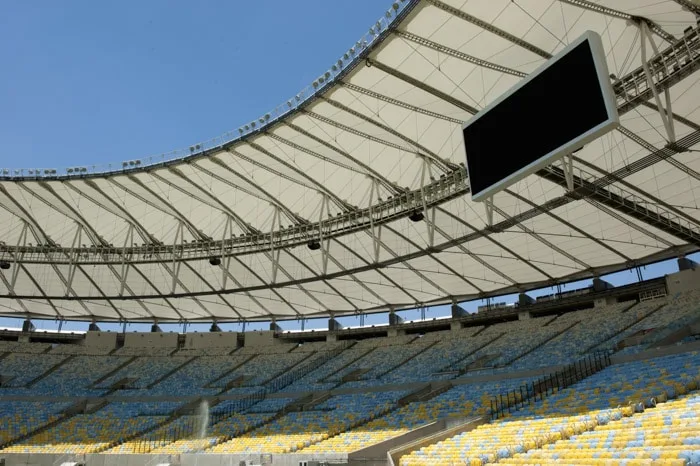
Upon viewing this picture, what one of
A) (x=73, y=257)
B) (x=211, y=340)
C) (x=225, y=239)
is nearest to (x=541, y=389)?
(x=225, y=239)

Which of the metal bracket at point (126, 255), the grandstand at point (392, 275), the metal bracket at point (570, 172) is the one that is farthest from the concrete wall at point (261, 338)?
the metal bracket at point (570, 172)

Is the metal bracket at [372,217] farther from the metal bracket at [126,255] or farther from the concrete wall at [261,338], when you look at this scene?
the concrete wall at [261,338]

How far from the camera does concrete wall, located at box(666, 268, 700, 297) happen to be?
113 ft

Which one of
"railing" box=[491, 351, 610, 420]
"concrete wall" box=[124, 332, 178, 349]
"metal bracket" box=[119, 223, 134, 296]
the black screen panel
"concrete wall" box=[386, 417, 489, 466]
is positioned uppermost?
"metal bracket" box=[119, 223, 134, 296]

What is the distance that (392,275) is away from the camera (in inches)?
1683

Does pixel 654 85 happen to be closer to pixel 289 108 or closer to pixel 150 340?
pixel 289 108

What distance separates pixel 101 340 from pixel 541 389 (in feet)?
139

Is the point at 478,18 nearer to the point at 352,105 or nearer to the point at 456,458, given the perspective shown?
the point at 352,105

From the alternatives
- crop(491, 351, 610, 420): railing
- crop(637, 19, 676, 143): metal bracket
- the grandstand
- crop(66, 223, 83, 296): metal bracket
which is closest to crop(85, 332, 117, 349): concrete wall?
the grandstand

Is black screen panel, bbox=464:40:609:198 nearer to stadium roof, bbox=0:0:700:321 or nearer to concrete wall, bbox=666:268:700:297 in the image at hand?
stadium roof, bbox=0:0:700:321

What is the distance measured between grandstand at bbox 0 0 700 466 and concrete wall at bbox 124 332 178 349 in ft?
1.04

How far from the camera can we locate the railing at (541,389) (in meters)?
24.6

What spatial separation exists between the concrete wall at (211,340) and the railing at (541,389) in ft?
103

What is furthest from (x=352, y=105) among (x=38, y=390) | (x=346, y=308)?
(x=38, y=390)
